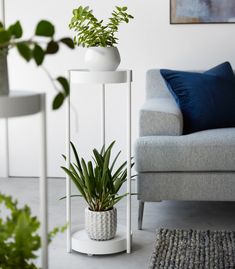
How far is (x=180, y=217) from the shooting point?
2961mm

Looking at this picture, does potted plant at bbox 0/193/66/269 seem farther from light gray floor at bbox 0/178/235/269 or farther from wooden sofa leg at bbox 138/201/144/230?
wooden sofa leg at bbox 138/201/144/230

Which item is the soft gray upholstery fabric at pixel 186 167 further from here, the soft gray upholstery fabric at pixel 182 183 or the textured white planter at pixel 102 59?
the textured white planter at pixel 102 59

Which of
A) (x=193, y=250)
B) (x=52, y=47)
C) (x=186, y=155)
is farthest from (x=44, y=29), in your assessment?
(x=186, y=155)

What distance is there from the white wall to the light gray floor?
294 mm

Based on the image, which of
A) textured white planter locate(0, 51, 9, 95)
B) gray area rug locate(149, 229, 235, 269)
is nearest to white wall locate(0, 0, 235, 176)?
gray area rug locate(149, 229, 235, 269)

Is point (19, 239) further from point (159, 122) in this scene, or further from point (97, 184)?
point (159, 122)

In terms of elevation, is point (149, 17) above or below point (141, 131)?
above

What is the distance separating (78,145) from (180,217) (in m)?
1.11

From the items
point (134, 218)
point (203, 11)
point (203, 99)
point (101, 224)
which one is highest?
point (203, 11)

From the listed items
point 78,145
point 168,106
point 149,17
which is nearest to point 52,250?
point 168,106

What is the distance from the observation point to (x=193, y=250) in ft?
7.93

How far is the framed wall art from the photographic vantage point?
3.60 m

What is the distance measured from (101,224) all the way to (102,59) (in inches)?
26.7

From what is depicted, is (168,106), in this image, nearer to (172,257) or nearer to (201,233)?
(201,233)
